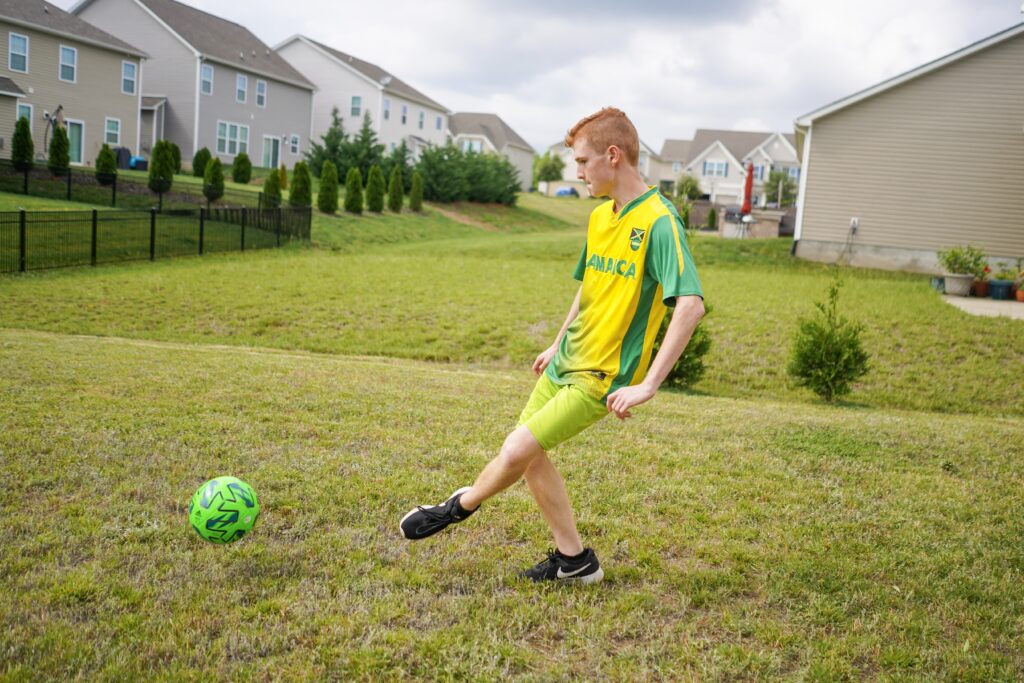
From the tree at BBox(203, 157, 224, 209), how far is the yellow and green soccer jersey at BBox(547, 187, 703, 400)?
25573 millimetres

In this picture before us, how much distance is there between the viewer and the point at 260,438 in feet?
19.6

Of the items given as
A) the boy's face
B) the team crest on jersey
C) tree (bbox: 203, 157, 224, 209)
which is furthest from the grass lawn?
tree (bbox: 203, 157, 224, 209)

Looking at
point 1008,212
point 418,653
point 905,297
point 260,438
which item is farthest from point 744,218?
point 418,653

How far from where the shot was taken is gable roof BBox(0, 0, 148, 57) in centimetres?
3139

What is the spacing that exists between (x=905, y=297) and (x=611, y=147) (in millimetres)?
15476

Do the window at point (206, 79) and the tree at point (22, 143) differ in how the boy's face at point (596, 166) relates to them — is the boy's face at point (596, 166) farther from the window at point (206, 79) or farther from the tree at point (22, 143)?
the window at point (206, 79)

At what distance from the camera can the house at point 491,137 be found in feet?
266

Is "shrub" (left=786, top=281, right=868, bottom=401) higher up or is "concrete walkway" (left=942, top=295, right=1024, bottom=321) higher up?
"concrete walkway" (left=942, top=295, right=1024, bottom=321)

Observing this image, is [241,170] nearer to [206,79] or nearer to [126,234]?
[206,79]

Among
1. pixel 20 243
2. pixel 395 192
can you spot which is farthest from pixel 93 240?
pixel 395 192

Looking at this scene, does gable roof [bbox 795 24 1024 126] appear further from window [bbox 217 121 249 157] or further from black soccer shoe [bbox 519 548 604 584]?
window [bbox 217 121 249 157]

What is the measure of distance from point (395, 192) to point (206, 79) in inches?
514

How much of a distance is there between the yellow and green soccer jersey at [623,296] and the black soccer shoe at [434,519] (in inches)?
31.7

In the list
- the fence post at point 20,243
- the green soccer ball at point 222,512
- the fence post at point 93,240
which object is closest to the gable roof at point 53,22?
the fence post at point 93,240
